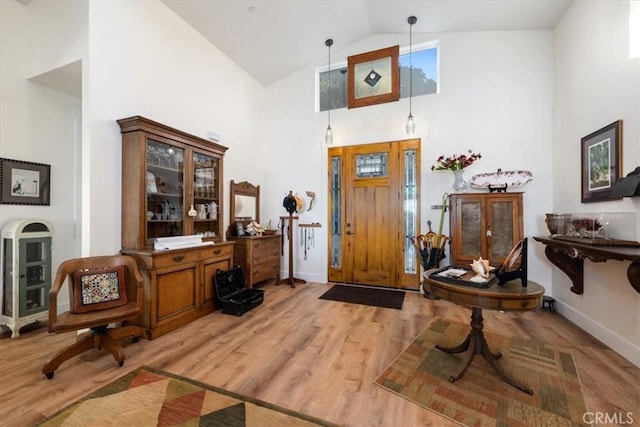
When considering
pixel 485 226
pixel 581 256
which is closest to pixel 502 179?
pixel 485 226

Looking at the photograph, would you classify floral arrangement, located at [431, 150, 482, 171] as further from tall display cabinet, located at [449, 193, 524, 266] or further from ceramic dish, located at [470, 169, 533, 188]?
tall display cabinet, located at [449, 193, 524, 266]

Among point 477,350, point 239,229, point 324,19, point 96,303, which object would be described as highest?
point 324,19

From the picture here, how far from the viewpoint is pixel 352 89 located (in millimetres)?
4715

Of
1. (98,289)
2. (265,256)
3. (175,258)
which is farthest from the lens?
(265,256)

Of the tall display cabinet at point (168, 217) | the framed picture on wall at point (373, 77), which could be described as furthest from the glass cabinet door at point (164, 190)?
the framed picture on wall at point (373, 77)

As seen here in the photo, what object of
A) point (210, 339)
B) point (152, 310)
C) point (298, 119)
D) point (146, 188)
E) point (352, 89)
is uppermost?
point (352, 89)

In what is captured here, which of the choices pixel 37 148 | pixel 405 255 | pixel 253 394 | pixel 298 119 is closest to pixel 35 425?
pixel 253 394

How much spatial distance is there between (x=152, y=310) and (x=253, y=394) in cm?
150

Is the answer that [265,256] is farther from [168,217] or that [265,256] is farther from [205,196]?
[168,217]

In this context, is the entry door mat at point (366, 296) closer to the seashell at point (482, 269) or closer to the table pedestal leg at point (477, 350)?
the table pedestal leg at point (477, 350)

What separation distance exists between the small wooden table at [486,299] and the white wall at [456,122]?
228 cm

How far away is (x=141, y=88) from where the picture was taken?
3131mm

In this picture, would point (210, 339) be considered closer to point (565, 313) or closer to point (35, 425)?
point (35, 425)

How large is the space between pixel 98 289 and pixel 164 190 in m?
1.26
